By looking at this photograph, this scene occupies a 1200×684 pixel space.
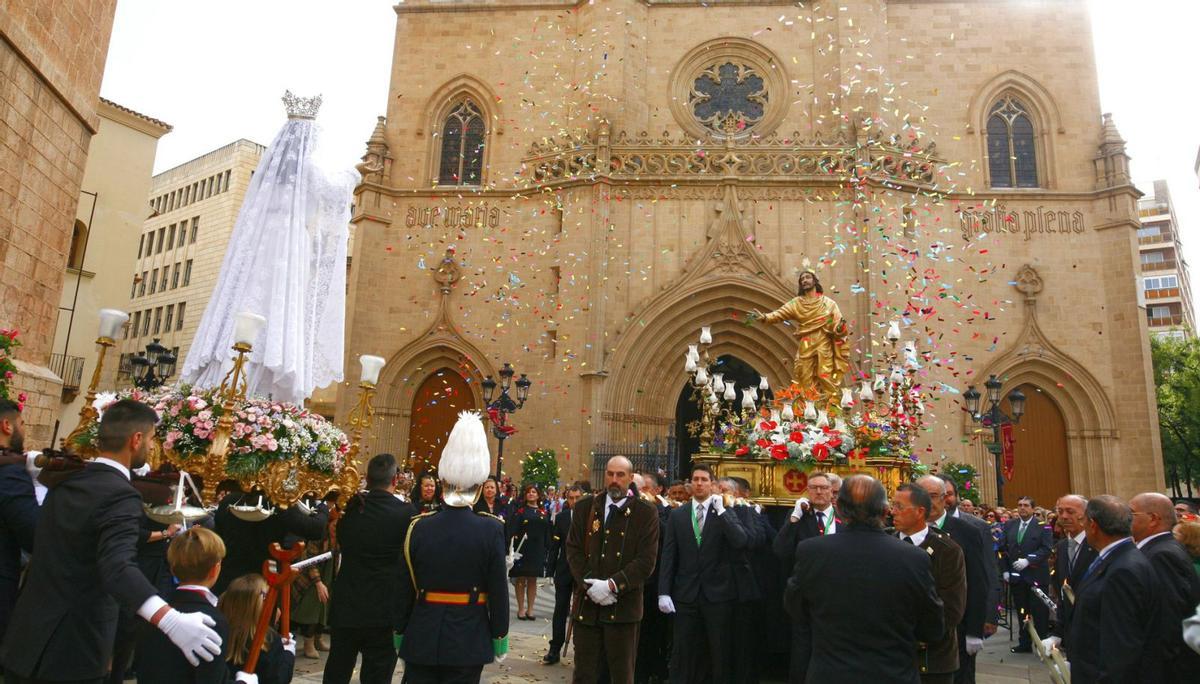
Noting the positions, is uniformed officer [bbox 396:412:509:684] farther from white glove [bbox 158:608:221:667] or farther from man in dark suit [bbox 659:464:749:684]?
man in dark suit [bbox 659:464:749:684]

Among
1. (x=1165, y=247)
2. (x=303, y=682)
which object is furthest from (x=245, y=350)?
(x=1165, y=247)

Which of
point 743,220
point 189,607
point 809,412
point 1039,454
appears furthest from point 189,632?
point 1039,454

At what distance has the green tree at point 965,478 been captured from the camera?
17.8 meters

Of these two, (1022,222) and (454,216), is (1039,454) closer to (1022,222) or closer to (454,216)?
(1022,222)

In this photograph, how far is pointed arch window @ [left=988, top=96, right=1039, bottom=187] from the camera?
71.2ft

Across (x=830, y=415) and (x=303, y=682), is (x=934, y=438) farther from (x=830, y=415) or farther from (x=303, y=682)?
(x=303, y=682)

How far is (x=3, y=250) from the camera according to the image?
32.1ft

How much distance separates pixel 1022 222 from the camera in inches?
822

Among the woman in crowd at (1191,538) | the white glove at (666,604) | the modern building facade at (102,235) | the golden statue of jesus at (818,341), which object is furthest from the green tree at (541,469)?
the modern building facade at (102,235)

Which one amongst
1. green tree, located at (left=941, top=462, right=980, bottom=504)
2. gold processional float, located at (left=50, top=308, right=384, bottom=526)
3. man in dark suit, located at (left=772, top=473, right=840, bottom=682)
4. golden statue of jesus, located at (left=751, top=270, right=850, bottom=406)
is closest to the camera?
gold processional float, located at (left=50, top=308, right=384, bottom=526)

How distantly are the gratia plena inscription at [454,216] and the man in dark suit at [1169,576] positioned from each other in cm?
1893

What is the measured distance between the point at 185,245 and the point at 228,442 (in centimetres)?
4350

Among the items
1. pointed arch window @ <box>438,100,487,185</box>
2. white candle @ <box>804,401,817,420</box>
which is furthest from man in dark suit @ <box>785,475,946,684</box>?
pointed arch window @ <box>438,100,487,185</box>

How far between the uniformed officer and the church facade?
46.3 ft
